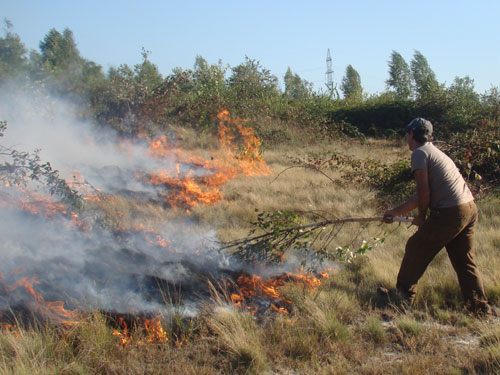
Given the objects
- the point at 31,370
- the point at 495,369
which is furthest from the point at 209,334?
the point at 495,369

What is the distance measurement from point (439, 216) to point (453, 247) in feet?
1.34

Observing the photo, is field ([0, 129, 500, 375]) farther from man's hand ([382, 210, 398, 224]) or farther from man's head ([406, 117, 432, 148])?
man's head ([406, 117, 432, 148])

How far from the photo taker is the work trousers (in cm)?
363

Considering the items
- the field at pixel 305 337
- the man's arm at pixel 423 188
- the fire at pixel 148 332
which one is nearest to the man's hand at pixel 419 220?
the man's arm at pixel 423 188

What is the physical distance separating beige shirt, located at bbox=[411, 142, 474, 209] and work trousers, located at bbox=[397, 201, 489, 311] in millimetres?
69

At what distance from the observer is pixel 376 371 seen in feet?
9.81

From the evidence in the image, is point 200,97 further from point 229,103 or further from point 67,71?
point 67,71

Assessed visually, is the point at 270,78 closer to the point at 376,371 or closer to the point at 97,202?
the point at 97,202

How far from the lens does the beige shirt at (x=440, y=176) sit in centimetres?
362

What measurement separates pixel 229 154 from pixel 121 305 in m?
6.53

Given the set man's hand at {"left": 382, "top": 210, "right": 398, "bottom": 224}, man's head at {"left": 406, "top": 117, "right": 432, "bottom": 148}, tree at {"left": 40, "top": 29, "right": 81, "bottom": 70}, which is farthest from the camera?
tree at {"left": 40, "top": 29, "right": 81, "bottom": 70}

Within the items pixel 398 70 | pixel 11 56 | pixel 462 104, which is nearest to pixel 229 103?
pixel 11 56

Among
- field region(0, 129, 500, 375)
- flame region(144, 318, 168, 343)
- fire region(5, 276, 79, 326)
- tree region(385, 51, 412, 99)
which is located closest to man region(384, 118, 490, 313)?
field region(0, 129, 500, 375)

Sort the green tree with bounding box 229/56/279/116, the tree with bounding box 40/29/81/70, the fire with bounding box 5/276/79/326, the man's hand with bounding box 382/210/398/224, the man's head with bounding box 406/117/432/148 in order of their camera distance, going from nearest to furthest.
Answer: the fire with bounding box 5/276/79/326
the man's head with bounding box 406/117/432/148
the man's hand with bounding box 382/210/398/224
the tree with bounding box 40/29/81/70
the green tree with bounding box 229/56/279/116
